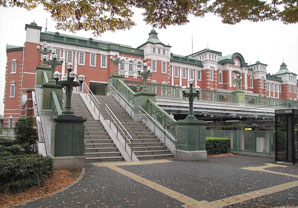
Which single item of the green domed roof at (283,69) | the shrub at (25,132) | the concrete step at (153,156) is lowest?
the concrete step at (153,156)

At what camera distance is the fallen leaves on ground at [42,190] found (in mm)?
5617

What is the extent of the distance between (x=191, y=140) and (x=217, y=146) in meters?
3.91

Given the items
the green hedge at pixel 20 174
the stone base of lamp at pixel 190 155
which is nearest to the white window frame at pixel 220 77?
the stone base of lamp at pixel 190 155

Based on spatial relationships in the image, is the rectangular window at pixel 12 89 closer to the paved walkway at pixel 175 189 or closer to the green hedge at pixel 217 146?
the green hedge at pixel 217 146

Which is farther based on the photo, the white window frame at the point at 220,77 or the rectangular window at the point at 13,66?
the white window frame at the point at 220,77

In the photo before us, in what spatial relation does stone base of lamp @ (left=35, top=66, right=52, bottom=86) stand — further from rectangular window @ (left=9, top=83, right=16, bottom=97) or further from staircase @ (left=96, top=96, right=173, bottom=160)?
rectangular window @ (left=9, top=83, right=16, bottom=97)

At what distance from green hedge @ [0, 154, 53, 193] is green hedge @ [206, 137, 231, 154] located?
1054cm

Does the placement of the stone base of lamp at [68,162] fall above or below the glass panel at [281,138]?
below

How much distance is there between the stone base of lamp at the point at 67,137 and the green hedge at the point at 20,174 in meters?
2.42

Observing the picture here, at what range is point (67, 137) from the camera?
9.52 metres

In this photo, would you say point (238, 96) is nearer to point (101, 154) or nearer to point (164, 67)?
point (101, 154)

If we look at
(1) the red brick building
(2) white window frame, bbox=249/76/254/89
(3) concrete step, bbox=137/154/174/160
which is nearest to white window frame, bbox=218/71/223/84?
(1) the red brick building

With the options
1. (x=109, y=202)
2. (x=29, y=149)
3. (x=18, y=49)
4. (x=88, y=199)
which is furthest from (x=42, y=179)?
(x=18, y=49)

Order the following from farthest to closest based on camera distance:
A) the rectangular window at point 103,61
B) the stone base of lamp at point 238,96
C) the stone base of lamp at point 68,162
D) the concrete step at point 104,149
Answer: the rectangular window at point 103,61 < the stone base of lamp at point 238,96 < the concrete step at point 104,149 < the stone base of lamp at point 68,162
